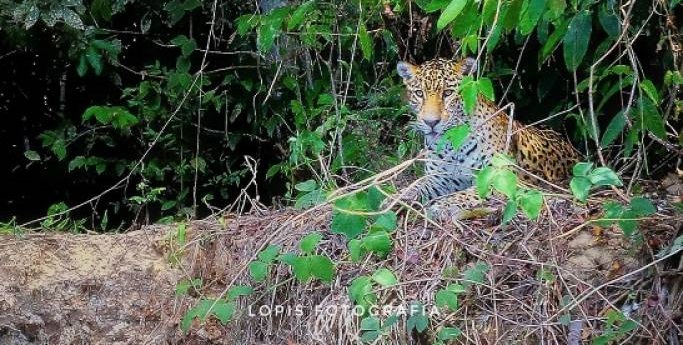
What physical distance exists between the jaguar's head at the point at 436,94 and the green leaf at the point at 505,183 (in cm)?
235

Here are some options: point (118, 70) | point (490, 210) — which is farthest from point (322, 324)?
point (118, 70)

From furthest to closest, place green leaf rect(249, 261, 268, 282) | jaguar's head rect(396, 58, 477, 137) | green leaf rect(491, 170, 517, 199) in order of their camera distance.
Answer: jaguar's head rect(396, 58, 477, 137)
green leaf rect(249, 261, 268, 282)
green leaf rect(491, 170, 517, 199)

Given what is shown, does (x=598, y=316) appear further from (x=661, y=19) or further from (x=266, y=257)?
(x=661, y=19)

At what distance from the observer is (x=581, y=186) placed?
338 cm

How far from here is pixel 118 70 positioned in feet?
25.7

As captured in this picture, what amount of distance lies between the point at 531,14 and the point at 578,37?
23 centimetres

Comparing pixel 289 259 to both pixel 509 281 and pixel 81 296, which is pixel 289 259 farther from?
pixel 81 296

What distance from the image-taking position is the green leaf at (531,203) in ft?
11.4

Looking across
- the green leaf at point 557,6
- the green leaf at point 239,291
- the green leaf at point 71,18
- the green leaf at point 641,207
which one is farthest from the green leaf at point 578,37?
the green leaf at point 71,18

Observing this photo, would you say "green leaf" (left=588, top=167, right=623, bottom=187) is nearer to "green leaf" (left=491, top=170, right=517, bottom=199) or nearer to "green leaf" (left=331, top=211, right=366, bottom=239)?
"green leaf" (left=491, top=170, right=517, bottom=199)

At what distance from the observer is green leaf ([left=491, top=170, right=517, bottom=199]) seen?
3.33 meters

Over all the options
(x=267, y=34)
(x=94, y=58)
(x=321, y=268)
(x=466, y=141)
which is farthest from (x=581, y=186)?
(x=94, y=58)

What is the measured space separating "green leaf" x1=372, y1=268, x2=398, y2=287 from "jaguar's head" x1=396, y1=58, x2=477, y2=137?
192 centimetres

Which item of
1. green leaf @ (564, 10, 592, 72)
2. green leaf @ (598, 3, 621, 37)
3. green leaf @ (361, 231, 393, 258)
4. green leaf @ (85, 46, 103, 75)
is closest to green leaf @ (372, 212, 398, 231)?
green leaf @ (361, 231, 393, 258)
